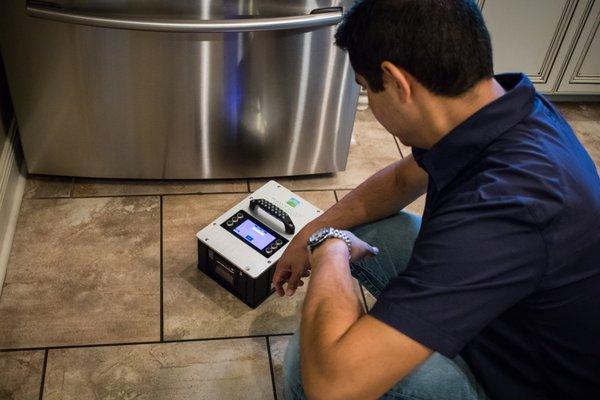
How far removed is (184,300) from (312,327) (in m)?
0.71

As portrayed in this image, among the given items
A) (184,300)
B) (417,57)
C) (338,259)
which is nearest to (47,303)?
(184,300)

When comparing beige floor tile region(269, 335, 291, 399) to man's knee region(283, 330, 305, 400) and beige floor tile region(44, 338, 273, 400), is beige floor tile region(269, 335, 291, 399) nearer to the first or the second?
beige floor tile region(44, 338, 273, 400)

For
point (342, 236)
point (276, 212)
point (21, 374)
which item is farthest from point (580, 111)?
point (21, 374)

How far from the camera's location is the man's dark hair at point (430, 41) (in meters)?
0.87

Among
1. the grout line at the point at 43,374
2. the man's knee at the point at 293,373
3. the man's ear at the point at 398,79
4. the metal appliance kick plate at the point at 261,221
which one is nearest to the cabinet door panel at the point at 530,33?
the metal appliance kick plate at the point at 261,221

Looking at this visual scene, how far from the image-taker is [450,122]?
3.10 feet

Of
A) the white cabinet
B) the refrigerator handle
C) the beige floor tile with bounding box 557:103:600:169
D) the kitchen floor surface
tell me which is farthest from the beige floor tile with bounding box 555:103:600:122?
the refrigerator handle

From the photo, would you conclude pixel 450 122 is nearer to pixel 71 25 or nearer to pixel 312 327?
pixel 312 327

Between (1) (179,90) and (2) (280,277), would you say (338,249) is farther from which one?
(1) (179,90)

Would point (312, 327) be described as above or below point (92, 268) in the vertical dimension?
above

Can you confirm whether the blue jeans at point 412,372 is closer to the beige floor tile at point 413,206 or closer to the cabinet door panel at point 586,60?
the beige floor tile at point 413,206

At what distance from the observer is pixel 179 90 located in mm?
1646

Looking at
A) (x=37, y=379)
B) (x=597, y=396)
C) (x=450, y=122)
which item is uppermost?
A: (x=450, y=122)

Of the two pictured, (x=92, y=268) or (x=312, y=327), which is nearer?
(x=312, y=327)
